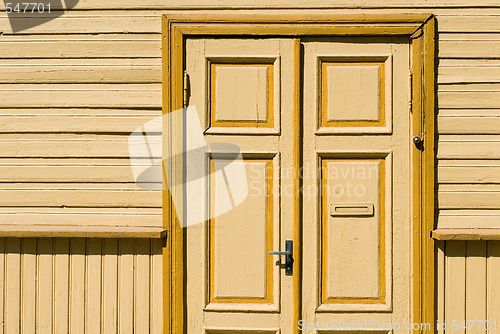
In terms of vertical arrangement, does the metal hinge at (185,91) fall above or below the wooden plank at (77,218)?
above

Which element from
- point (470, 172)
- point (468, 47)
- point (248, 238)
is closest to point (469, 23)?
point (468, 47)

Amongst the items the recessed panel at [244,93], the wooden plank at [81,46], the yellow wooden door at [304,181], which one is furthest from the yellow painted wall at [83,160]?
the recessed panel at [244,93]

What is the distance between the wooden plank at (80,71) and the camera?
3389 millimetres

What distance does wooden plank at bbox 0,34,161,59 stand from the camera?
11.1 feet

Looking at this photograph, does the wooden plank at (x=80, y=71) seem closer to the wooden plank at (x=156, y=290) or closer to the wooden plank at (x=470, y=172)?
the wooden plank at (x=156, y=290)

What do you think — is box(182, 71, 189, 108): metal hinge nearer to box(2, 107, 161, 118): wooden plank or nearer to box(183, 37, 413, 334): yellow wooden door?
box(183, 37, 413, 334): yellow wooden door

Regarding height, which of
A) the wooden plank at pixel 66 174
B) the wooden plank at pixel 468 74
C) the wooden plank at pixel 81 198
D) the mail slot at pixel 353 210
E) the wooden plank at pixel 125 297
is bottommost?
the wooden plank at pixel 125 297

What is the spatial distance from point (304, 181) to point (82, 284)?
1701mm

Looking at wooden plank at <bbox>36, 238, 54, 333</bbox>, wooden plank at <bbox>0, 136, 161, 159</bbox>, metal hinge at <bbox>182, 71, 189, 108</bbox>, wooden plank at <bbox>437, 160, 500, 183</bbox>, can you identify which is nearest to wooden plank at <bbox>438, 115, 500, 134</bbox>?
wooden plank at <bbox>437, 160, 500, 183</bbox>

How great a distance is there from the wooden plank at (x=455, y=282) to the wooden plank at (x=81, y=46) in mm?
2421

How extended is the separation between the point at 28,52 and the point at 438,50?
9.24ft

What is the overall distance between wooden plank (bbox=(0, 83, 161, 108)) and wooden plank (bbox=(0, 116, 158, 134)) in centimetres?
8

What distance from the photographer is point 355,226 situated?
3.38 m

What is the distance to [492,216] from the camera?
3.31 metres
